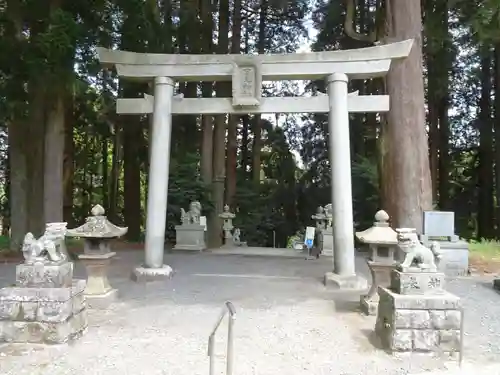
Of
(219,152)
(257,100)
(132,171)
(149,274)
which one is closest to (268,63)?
(257,100)

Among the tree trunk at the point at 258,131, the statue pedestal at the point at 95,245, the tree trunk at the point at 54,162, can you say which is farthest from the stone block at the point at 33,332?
the tree trunk at the point at 258,131

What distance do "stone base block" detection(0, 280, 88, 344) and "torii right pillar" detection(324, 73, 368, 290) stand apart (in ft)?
13.3

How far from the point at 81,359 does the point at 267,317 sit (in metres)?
2.05

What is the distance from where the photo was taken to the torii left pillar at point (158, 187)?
7.39 metres

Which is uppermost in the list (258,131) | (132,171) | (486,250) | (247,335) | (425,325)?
(258,131)

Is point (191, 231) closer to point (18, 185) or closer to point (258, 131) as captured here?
point (18, 185)

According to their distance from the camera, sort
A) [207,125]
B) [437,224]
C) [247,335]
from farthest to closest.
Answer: [207,125], [437,224], [247,335]

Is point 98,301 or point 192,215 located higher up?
point 192,215

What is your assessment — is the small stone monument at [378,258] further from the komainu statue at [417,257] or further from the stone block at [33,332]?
the stone block at [33,332]

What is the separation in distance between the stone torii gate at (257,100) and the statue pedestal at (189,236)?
4.33m

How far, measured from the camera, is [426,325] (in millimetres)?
4016

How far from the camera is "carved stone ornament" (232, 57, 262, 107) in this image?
7406 mm

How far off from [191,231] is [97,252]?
233 inches

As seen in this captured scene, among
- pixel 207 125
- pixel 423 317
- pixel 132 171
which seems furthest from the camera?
pixel 132 171
